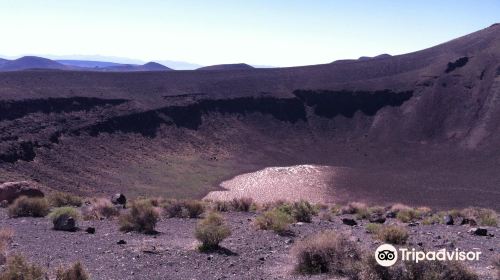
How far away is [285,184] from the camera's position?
4988cm

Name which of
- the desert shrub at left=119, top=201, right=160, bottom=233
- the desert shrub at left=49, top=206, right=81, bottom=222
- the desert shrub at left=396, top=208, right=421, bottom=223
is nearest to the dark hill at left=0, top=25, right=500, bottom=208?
the desert shrub at left=396, top=208, right=421, bottom=223

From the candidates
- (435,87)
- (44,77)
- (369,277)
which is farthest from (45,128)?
(435,87)

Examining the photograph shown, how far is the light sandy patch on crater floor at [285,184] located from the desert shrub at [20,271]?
31403 millimetres

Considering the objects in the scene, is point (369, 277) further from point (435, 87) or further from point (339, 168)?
point (435, 87)

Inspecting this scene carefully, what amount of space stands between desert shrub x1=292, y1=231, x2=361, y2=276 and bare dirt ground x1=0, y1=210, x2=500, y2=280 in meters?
0.32

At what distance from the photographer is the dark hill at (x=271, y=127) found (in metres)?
47.1

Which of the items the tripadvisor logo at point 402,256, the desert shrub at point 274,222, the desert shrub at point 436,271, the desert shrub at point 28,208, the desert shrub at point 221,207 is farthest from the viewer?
the desert shrub at point 221,207

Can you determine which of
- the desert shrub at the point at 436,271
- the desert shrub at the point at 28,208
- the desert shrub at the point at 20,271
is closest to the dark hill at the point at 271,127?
the desert shrub at the point at 28,208

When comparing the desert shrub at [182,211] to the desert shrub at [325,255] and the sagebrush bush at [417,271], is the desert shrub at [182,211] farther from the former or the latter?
the sagebrush bush at [417,271]

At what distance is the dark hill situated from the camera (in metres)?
47.1

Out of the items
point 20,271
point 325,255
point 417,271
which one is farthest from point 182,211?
point 417,271

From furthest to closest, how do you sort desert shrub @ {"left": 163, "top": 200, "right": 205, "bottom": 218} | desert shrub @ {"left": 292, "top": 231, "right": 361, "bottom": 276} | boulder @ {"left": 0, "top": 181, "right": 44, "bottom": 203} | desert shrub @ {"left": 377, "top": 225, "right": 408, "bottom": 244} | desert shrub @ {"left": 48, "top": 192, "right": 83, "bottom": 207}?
boulder @ {"left": 0, "top": 181, "right": 44, "bottom": 203} → desert shrub @ {"left": 48, "top": 192, "right": 83, "bottom": 207} → desert shrub @ {"left": 163, "top": 200, "right": 205, "bottom": 218} → desert shrub @ {"left": 377, "top": 225, "right": 408, "bottom": 244} → desert shrub @ {"left": 292, "top": 231, "right": 361, "bottom": 276}

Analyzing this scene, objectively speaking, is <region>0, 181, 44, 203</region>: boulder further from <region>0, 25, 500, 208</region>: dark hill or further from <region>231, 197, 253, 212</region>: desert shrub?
<region>0, 25, 500, 208</region>: dark hill

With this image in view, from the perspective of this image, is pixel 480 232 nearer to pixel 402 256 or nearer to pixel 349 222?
pixel 349 222
